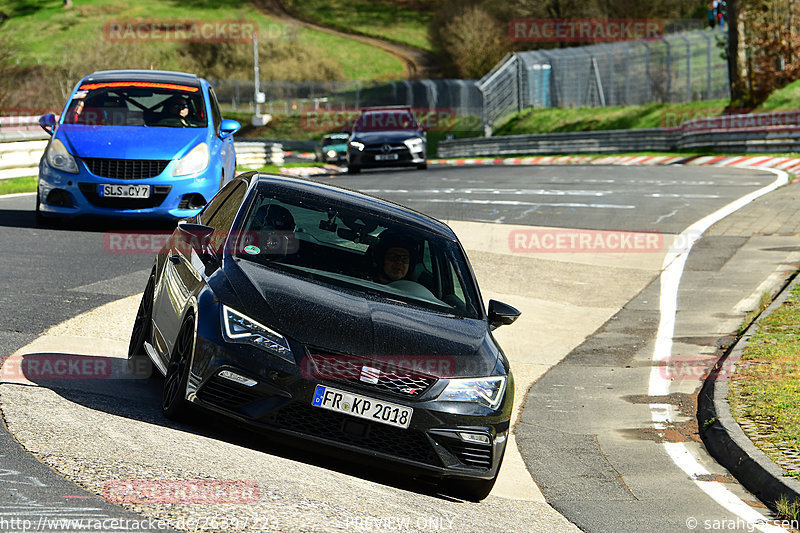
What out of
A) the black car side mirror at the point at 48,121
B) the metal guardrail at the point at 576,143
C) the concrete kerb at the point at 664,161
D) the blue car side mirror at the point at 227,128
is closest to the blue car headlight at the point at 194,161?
the blue car side mirror at the point at 227,128

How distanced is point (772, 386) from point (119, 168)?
7.90m

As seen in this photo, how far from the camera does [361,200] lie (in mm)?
7582

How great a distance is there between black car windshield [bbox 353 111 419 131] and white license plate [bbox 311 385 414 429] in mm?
23767

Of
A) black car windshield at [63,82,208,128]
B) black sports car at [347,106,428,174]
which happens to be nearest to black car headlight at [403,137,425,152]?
black sports car at [347,106,428,174]

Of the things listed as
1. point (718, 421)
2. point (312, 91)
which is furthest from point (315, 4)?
point (718, 421)

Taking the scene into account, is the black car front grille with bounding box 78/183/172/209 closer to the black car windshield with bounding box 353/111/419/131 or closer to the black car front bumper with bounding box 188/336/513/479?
the black car front bumper with bounding box 188/336/513/479

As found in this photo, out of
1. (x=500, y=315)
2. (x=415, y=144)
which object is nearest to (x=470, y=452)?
(x=500, y=315)

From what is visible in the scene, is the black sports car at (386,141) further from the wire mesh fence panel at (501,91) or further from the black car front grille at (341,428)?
the black car front grille at (341,428)

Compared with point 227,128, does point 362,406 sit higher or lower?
lower

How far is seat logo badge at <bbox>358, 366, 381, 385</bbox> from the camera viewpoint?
5.89 meters

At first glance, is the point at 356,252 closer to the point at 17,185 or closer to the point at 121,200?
the point at 121,200

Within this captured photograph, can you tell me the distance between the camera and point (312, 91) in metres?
80.1

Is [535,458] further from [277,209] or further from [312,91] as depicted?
[312,91]

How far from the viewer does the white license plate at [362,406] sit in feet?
19.1
